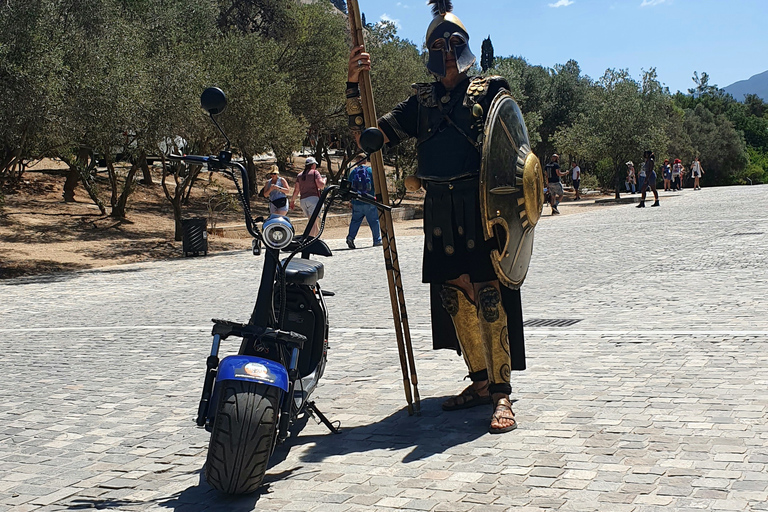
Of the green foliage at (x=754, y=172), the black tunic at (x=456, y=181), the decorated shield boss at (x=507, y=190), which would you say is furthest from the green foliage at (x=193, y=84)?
the green foliage at (x=754, y=172)

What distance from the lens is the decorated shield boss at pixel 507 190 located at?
4.68 meters

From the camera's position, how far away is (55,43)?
53.0 ft

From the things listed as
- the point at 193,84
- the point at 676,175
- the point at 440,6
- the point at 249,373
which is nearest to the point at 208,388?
the point at 249,373

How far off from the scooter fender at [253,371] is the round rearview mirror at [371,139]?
1.17 m

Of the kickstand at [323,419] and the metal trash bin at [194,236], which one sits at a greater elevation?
the metal trash bin at [194,236]

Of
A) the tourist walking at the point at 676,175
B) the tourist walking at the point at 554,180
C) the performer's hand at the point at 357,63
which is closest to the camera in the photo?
the performer's hand at the point at 357,63

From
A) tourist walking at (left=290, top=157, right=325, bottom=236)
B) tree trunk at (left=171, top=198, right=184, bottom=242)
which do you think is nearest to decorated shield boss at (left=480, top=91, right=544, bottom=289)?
tourist walking at (left=290, top=157, right=325, bottom=236)

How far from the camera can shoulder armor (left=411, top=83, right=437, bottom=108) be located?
5.05 metres

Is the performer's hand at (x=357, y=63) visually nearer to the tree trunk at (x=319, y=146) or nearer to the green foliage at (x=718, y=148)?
the tree trunk at (x=319, y=146)

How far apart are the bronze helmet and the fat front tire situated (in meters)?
2.11

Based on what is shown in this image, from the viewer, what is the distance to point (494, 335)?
4.87 metres

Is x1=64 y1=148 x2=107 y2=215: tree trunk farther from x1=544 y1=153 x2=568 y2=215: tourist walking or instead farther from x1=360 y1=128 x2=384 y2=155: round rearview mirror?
x1=360 y1=128 x2=384 y2=155: round rearview mirror

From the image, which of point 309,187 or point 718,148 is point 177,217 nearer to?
point 309,187

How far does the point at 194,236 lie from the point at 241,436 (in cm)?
1549
